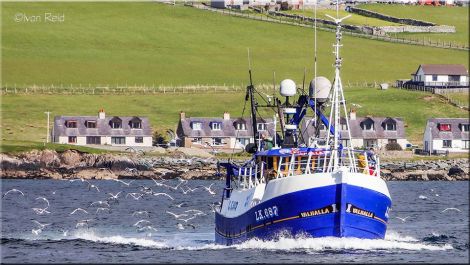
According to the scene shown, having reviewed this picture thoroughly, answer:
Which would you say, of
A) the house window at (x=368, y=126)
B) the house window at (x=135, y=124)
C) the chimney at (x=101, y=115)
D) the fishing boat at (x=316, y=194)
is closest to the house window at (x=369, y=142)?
the house window at (x=368, y=126)

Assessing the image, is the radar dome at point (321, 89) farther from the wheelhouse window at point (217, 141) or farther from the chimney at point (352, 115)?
the chimney at point (352, 115)

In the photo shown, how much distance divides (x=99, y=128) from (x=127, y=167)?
31428mm

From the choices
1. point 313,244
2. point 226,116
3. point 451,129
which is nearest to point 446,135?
point 451,129

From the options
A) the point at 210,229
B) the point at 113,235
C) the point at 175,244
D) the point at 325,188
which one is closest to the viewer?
the point at 325,188

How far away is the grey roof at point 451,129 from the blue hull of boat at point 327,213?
4673 inches

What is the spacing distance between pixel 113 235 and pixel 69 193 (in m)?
41.7

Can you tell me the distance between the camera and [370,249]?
2295 inches

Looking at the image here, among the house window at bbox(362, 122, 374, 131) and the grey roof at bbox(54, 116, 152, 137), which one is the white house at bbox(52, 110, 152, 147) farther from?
the house window at bbox(362, 122, 374, 131)

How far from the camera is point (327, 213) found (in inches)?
2291

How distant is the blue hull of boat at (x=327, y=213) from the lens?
57.9 metres

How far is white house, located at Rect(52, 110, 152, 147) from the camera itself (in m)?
173

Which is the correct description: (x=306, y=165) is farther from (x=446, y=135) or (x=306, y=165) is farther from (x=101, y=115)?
(x=446, y=135)

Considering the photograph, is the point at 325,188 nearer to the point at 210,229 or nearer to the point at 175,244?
the point at 175,244

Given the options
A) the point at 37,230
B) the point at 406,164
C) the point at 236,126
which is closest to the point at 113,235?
the point at 37,230
